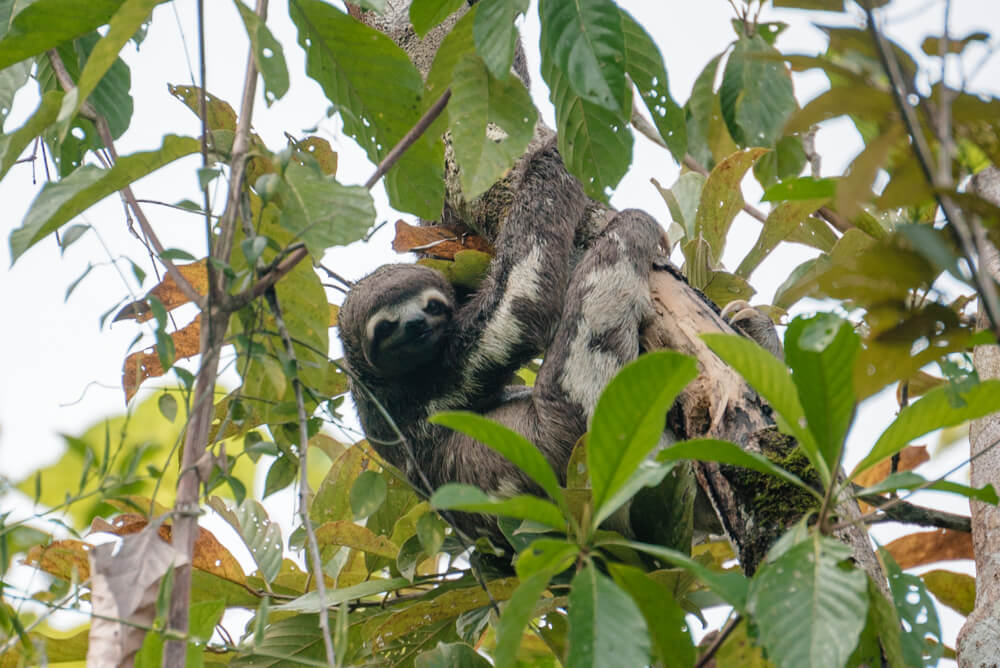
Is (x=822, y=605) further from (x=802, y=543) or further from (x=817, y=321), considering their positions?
(x=817, y=321)

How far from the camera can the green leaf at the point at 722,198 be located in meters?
4.20

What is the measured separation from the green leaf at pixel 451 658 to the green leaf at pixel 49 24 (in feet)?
7.85

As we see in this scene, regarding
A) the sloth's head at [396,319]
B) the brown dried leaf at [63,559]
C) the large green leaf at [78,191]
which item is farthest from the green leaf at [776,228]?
the brown dried leaf at [63,559]

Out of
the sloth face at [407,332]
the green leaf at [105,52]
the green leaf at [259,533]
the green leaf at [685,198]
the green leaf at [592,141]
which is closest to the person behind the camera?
the green leaf at [105,52]

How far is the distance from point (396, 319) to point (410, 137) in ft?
7.46

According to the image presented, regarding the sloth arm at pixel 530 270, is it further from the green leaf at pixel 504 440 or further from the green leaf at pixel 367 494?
the green leaf at pixel 504 440

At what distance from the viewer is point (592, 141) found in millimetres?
3316

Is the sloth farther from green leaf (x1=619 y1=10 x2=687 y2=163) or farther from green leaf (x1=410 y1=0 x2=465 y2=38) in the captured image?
green leaf (x1=410 y1=0 x2=465 y2=38)

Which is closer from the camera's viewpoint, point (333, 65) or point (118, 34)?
point (118, 34)

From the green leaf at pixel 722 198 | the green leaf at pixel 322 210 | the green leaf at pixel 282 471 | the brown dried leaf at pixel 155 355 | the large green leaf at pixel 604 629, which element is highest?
the green leaf at pixel 722 198

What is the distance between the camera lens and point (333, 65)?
10.1 feet

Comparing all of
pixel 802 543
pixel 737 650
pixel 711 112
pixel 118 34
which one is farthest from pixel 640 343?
pixel 118 34

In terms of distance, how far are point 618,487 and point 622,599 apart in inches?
11.3

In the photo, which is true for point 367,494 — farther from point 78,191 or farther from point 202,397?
point 78,191
